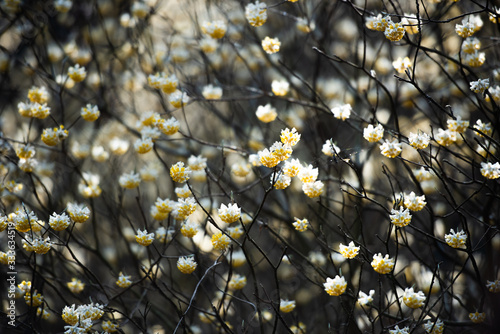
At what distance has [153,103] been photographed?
4.94 metres

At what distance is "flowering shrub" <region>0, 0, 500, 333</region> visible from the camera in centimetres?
206

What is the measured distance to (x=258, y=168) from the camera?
340cm

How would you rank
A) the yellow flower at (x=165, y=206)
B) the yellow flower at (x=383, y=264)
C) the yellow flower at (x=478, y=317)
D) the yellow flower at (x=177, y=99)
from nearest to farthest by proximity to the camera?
the yellow flower at (x=383, y=264) → the yellow flower at (x=478, y=317) → the yellow flower at (x=165, y=206) → the yellow flower at (x=177, y=99)

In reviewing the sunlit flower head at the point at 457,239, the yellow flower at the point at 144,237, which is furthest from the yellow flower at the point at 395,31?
the yellow flower at the point at 144,237

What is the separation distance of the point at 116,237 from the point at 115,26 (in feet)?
6.92

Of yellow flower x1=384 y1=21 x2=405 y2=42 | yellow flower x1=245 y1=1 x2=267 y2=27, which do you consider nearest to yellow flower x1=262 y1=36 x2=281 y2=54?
yellow flower x1=245 y1=1 x2=267 y2=27

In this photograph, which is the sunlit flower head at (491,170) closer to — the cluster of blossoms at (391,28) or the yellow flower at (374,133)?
the yellow flower at (374,133)

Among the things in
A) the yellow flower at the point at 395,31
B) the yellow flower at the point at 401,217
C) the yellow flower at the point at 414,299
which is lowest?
the yellow flower at the point at 414,299

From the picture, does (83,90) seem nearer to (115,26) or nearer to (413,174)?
(115,26)

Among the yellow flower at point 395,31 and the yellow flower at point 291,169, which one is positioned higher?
the yellow flower at point 395,31

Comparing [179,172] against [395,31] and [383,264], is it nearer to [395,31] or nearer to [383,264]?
[383,264]

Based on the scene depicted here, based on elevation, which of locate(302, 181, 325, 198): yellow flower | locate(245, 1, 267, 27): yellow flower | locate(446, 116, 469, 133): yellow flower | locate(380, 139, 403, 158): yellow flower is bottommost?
locate(302, 181, 325, 198): yellow flower

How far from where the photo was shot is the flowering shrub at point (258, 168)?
2.06 metres

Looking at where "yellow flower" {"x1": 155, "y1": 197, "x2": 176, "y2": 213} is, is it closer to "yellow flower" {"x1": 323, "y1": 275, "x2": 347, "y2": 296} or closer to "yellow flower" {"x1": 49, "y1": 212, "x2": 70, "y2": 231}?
"yellow flower" {"x1": 49, "y1": 212, "x2": 70, "y2": 231}
